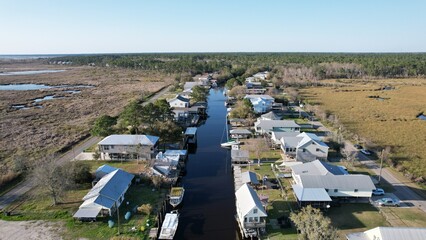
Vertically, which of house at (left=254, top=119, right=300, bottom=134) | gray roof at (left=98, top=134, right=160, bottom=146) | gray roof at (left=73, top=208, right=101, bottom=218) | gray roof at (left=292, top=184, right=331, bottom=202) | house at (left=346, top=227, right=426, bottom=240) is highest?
gray roof at (left=98, top=134, right=160, bottom=146)

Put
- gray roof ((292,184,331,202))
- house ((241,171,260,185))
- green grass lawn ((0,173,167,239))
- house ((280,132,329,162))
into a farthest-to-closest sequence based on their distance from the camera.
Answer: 1. house ((280,132,329,162))
2. house ((241,171,260,185))
3. gray roof ((292,184,331,202))
4. green grass lawn ((0,173,167,239))

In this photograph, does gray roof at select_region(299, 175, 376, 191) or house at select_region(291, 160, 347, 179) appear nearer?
gray roof at select_region(299, 175, 376, 191)

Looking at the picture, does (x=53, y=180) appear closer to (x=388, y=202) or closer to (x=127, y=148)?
(x=127, y=148)

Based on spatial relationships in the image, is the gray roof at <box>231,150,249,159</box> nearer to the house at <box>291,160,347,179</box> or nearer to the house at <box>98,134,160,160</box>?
the house at <box>291,160,347,179</box>

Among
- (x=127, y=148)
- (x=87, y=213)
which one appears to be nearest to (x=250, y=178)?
(x=87, y=213)

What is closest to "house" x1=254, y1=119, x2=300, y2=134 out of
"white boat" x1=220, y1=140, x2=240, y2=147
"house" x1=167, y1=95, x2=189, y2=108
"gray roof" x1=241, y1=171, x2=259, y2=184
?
"white boat" x1=220, y1=140, x2=240, y2=147

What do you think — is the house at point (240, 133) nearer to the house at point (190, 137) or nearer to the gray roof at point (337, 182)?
the house at point (190, 137)
